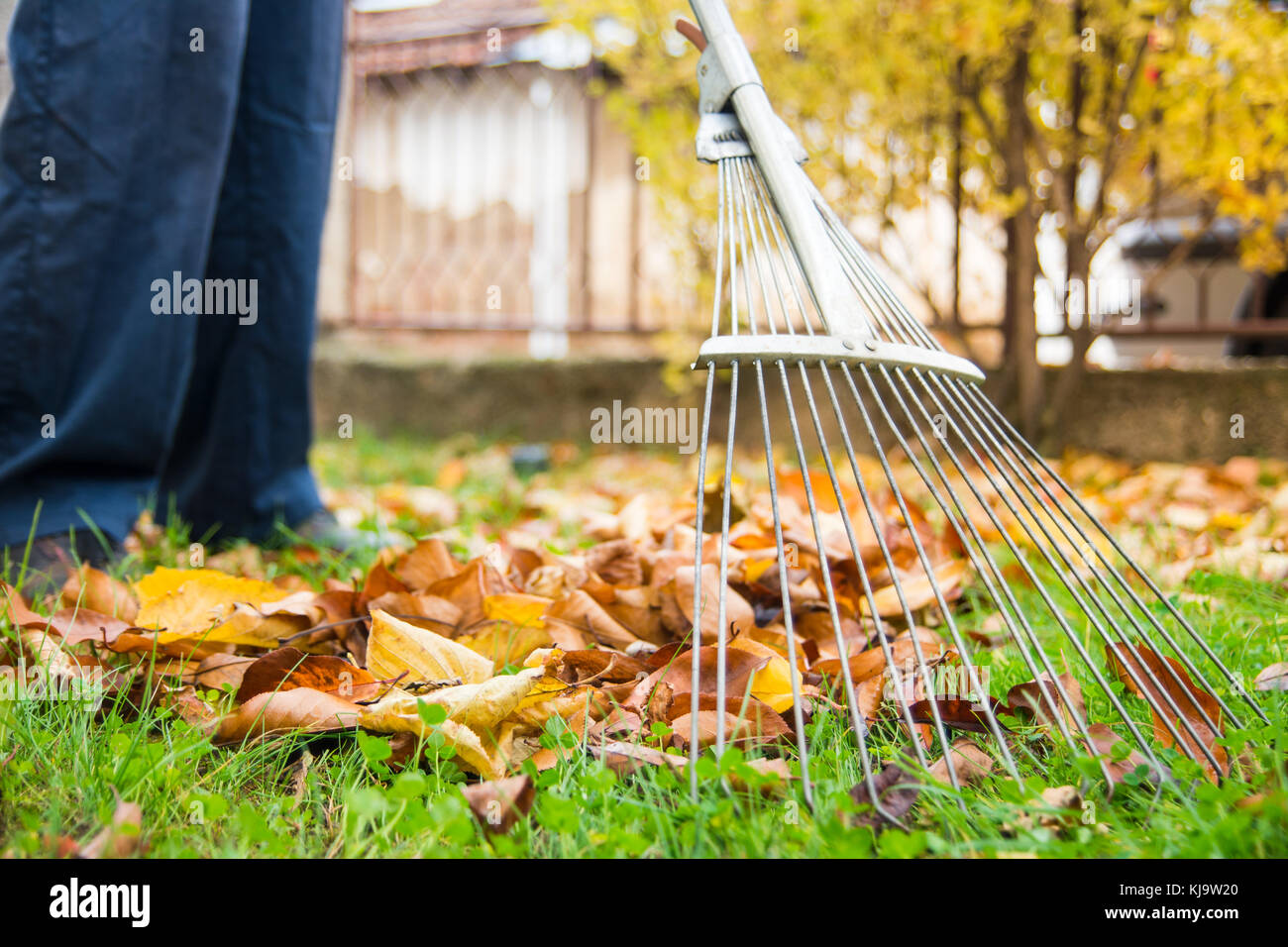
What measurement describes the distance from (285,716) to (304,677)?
0.07 meters

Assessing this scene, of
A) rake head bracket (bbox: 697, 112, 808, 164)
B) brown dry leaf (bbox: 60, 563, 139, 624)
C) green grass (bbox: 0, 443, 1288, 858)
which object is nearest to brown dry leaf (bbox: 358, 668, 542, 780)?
green grass (bbox: 0, 443, 1288, 858)

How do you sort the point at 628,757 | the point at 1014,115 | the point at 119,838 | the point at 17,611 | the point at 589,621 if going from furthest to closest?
the point at 1014,115
the point at 589,621
the point at 17,611
the point at 628,757
the point at 119,838

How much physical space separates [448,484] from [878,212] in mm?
1533

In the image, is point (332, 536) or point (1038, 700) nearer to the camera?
point (1038, 700)

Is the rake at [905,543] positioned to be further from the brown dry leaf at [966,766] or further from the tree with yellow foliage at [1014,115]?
the tree with yellow foliage at [1014,115]

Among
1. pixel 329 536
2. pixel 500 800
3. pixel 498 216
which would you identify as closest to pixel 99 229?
pixel 329 536

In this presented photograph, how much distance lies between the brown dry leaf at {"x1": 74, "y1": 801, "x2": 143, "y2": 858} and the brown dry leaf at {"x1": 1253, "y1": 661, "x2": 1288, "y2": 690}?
1087mm

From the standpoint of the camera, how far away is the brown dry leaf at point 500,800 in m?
0.72

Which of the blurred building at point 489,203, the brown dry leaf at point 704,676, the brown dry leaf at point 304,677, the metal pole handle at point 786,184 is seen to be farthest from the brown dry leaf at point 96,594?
the blurred building at point 489,203

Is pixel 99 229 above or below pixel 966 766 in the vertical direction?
above

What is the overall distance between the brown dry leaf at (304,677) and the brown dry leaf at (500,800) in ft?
0.73

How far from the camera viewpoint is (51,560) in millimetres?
1250

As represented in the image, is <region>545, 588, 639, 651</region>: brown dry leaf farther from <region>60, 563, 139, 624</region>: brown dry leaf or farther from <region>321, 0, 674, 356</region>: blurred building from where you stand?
<region>321, 0, 674, 356</region>: blurred building

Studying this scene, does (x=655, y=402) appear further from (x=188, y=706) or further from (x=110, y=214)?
(x=188, y=706)
